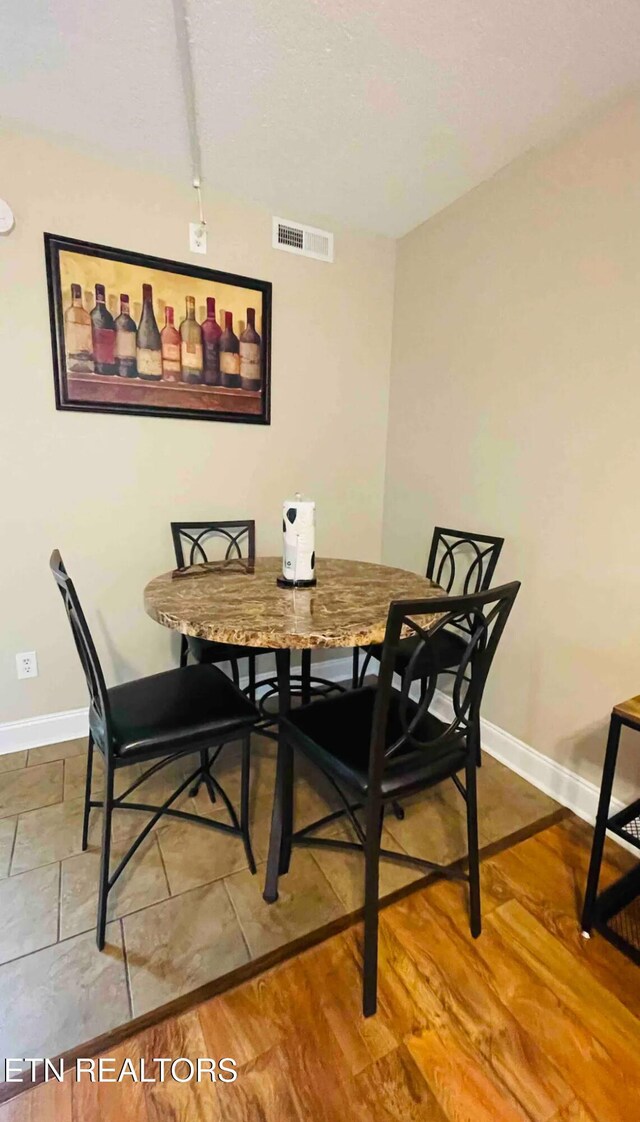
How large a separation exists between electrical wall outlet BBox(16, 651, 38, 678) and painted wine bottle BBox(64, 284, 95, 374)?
121 cm

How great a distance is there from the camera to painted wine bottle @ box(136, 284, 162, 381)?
82.4 inches

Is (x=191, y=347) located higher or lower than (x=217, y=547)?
higher

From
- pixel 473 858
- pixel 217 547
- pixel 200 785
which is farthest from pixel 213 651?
pixel 473 858

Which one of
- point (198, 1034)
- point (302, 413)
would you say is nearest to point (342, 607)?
point (198, 1034)

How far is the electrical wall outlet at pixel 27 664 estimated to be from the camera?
6.88 feet

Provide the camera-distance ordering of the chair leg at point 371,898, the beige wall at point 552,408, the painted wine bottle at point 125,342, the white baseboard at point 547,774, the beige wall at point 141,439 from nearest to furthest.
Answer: the chair leg at point 371,898, the beige wall at point 552,408, the white baseboard at point 547,774, the beige wall at point 141,439, the painted wine bottle at point 125,342

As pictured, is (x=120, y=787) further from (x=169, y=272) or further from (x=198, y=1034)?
(x=169, y=272)

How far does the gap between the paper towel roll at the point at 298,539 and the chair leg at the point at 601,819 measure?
950 mm

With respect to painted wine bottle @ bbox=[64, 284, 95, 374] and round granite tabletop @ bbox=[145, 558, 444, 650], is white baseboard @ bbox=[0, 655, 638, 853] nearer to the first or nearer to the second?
round granite tabletop @ bbox=[145, 558, 444, 650]

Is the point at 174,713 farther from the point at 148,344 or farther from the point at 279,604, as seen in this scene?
the point at 148,344

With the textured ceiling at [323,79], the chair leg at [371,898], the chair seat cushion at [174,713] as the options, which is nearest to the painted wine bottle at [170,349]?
the textured ceiling at [323,79]

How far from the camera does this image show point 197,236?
2.14 metres

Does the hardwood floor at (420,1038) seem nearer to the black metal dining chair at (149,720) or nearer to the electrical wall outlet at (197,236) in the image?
the black metal dining chair at (149,720)

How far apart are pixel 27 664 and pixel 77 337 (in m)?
1.39
